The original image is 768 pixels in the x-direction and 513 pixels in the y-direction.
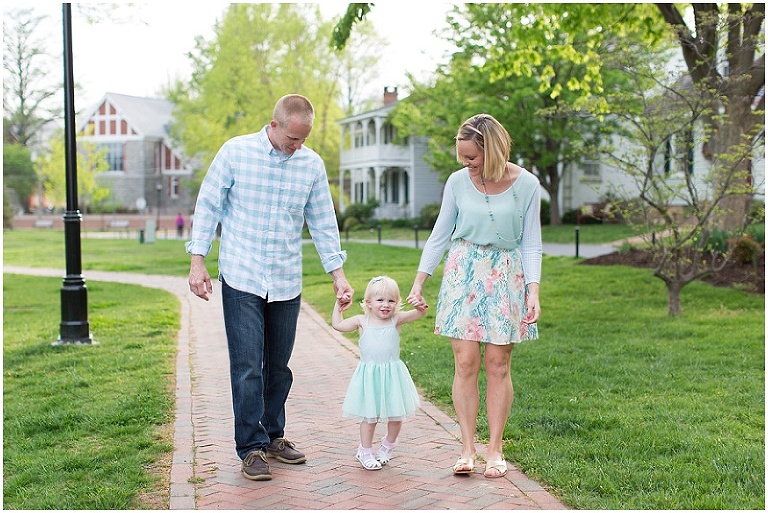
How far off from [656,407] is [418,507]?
2735 millimetres

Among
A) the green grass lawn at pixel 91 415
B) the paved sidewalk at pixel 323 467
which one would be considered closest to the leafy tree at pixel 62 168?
the green grass lawn at pixel 91 415

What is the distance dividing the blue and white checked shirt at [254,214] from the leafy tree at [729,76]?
743 cm

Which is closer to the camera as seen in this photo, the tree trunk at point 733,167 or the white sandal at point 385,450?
the white sandal at point 385,450

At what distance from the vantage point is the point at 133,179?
75.2m

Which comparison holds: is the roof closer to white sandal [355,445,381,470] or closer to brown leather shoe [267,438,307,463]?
brown leather shoe [267,438,307,463]

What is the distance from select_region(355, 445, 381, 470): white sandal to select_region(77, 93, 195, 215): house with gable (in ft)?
231

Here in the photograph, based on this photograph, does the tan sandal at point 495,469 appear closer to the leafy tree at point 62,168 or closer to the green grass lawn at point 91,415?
the green grass lawn at point 91,415

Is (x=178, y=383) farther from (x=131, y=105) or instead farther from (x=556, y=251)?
(x=131, y=105)

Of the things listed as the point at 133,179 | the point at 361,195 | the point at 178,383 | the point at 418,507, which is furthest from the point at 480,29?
the point at 133,179

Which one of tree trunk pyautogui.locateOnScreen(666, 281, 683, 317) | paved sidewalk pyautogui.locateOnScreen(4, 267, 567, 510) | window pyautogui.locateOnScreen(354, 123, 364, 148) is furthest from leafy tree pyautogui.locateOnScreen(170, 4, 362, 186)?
paved sidewalk pyautogui.locateOnScreen(4, 267, 567, 510)

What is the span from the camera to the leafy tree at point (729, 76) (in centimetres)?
1191

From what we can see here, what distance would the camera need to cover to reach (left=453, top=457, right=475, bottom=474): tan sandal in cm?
518

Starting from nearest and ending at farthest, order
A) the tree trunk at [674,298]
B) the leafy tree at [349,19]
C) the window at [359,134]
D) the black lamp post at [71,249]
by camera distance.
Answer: the black lamp post at [71,249] < the tree trunk at [674,298] < the leafy tree at [349,19] < the window at [359,134]

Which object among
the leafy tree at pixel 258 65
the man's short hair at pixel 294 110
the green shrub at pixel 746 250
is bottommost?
the green shrub at pixel 746 250
